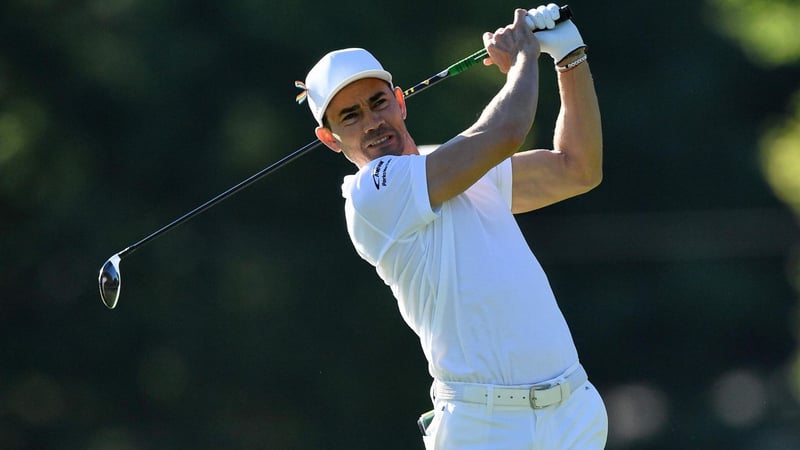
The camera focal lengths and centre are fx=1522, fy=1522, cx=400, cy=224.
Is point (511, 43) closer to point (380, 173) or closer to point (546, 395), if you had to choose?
point (380, 173)

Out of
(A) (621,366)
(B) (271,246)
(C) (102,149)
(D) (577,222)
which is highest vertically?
(C) (102,149)

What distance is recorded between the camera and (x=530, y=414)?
11.8 feet

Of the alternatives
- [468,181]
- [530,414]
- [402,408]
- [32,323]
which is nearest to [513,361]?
[530,414]

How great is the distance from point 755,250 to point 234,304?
4.24 m

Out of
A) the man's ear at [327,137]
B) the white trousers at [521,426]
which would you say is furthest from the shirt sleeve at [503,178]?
the white trousers at [521,426]

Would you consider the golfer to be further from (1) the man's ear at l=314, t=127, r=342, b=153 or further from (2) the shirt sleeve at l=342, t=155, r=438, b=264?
(1) the man's ear at l=314, t=127, r=342, b=153

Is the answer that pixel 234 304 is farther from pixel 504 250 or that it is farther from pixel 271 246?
pixel 504 250

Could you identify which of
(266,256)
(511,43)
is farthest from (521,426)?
(266,256)

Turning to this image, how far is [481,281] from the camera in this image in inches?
143

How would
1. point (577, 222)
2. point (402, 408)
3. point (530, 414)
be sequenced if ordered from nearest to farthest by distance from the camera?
point (530, 414), point (402, 408), point (577, 222)

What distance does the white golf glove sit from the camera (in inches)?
155

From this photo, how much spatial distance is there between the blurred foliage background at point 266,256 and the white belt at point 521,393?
7.77m

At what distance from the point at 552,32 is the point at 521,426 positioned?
1.05 metres

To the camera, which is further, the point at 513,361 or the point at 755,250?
the point at 755,250
